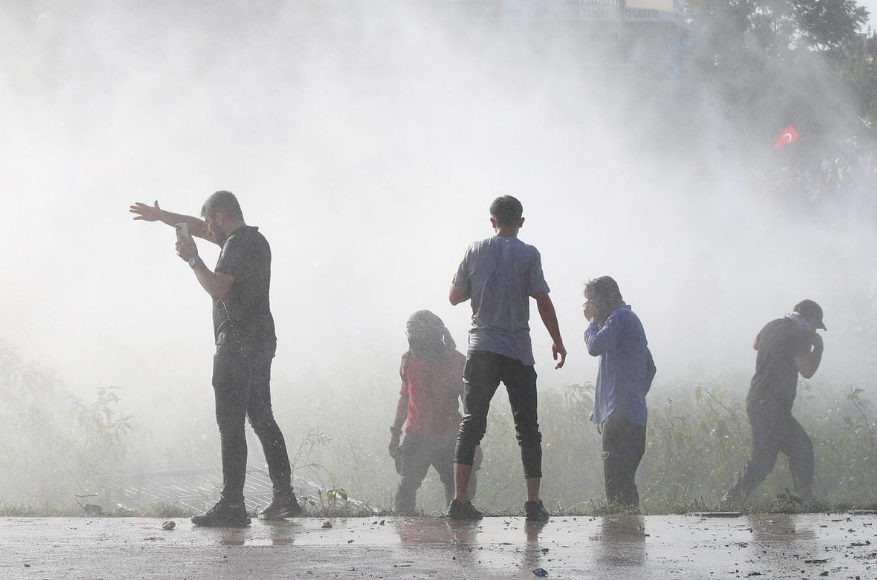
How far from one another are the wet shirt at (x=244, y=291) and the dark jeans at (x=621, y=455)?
2142 millimetres

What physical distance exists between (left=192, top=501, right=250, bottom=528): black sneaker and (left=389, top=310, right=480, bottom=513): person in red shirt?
235cm

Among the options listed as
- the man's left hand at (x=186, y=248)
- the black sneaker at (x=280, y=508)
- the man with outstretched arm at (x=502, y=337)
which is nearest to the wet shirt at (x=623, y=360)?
the man with outstretched arm at (x=502, y=337)

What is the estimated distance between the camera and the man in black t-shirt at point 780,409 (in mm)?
8867

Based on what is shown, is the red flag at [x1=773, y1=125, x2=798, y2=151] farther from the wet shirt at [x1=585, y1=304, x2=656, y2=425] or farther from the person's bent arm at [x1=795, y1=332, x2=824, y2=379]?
the wet shirt at [x1=585, y1=304, x2=656, y2=425]

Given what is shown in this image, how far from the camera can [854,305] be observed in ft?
59.0

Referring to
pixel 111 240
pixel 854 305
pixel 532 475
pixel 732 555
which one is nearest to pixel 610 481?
pixel 532 475

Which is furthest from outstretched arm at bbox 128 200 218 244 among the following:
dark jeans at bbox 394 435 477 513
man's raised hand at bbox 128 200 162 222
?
dark jeans at bbox 394 435 477 513

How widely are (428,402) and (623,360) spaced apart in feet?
5.32

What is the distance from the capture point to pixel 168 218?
6.30 metres

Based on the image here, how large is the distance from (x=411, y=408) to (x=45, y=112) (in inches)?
652

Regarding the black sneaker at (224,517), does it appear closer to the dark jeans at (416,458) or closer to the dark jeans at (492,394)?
the dark jeans at (492,394)

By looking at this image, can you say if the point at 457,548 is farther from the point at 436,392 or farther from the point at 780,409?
the point at 780,409

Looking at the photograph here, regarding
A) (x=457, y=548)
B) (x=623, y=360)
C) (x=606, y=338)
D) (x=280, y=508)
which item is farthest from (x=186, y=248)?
(x=623, y=360)

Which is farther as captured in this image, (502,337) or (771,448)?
(771,448)
